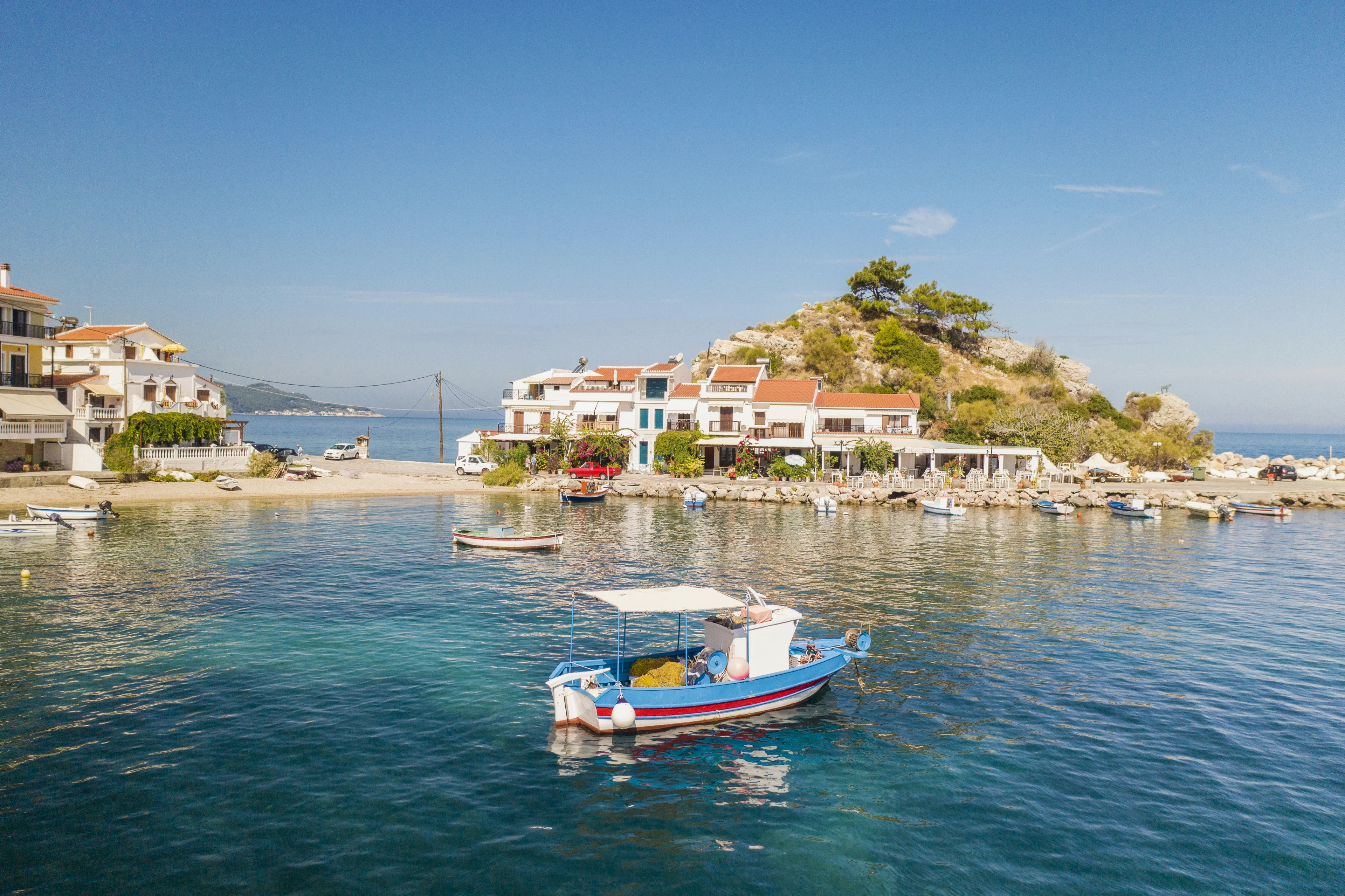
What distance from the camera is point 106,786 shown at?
13.3 metres

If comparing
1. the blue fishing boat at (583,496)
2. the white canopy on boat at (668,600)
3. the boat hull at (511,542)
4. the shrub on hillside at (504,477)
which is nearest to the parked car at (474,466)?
the shrub on hillside at (504,477)

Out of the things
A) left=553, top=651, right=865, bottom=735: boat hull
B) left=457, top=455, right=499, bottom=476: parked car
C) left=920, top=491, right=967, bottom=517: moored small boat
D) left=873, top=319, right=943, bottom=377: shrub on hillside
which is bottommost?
left=553, top=651, right=865, bottom=735: boat hull

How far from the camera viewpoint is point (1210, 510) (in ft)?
178

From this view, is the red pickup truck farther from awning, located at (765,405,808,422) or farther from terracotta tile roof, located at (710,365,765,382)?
awning, located at (765,405,808,422)

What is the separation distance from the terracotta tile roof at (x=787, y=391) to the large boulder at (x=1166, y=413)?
49.2 meters

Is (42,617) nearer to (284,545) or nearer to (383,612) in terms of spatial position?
(383,612)

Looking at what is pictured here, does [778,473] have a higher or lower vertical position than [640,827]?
higher

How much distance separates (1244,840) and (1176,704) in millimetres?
6564

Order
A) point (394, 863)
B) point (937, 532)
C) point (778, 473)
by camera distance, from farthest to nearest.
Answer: point (778, 473), point (937, 532), point (394, 863)

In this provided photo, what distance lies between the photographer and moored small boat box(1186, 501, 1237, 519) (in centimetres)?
5341

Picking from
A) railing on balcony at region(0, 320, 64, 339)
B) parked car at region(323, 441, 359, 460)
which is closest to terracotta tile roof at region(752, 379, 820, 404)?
parked car at region(323, 441, 359, 460)

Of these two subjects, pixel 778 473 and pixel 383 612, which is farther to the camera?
pixel 778 473

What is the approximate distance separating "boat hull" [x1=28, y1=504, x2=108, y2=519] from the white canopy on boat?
117 ft

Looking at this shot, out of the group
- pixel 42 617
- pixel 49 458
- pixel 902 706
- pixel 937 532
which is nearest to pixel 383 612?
pixel 42 617
